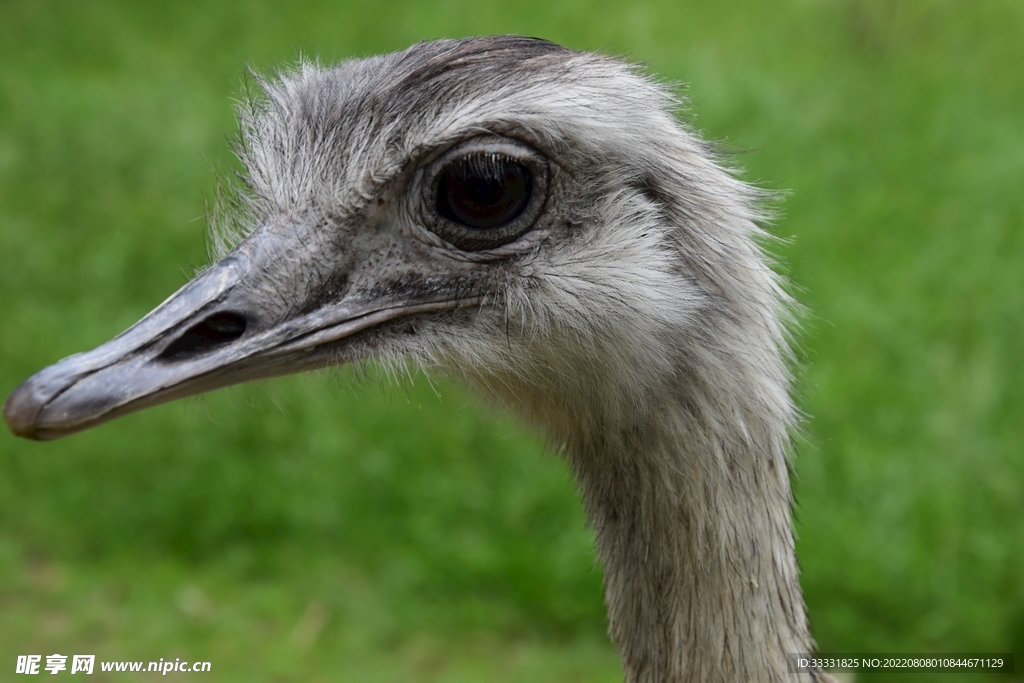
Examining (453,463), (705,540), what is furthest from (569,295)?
(453,463)

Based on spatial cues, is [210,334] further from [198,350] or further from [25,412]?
[25,412]

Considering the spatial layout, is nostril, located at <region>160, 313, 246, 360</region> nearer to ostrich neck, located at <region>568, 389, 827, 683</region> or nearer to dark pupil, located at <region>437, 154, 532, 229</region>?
dark pupil, located at <region>437, 154, 532, 229</region>

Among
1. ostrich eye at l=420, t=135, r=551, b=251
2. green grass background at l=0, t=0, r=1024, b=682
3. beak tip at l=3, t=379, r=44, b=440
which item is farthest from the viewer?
green grass background at l=0, t=0, r=1024, b=682

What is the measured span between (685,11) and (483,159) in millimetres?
5545

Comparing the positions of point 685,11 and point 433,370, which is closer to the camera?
point 433,370

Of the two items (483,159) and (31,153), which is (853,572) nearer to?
(483,159)

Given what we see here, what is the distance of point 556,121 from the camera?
157cm

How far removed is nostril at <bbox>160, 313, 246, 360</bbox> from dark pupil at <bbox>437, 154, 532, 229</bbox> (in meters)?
0.33

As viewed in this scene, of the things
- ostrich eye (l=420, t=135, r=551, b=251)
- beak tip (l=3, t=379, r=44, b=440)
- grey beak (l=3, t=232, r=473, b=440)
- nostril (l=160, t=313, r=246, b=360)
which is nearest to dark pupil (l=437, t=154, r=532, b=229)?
ostrich eye (l=420, t=135, r=551, b=251)

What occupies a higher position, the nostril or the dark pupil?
the dark pupil

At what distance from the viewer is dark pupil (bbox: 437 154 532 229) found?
62.6 inches

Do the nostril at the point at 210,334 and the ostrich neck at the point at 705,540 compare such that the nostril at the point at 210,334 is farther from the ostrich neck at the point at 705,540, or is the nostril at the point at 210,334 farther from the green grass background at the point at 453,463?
the green grass background at the point at 453,463

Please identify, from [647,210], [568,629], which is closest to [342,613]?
[568,629]

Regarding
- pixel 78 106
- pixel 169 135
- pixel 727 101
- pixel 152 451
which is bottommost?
pixel 152 451
